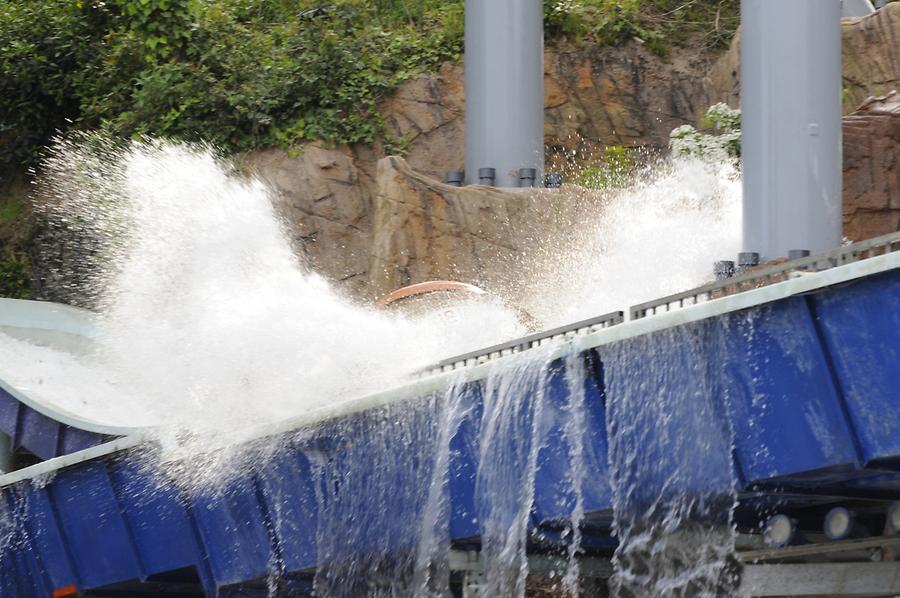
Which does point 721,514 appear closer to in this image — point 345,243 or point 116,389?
point 116,389

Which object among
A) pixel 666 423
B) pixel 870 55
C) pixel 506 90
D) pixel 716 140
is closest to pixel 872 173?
pixel 716 140

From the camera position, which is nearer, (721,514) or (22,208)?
(721,514)

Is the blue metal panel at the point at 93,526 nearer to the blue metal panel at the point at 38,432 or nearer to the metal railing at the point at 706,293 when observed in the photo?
the blue metal panel at the point at 38,432

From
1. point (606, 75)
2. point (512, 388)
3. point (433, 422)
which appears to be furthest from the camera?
point (606, 75)

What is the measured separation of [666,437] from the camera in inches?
233

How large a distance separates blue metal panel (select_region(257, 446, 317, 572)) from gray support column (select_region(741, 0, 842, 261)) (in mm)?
3308

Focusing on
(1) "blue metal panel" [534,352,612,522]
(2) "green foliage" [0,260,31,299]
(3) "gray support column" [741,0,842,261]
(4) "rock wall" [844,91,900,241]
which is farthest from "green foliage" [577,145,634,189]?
(1) "blue metal panel" [534,352,612,522]

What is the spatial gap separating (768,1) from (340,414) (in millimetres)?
4140

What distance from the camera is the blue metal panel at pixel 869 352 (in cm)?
512

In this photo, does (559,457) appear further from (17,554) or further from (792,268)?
(17,554)

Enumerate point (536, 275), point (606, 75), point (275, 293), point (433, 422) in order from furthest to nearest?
point (606, 75) < point (536, 275) < point (275, 293) < point (433, 422)

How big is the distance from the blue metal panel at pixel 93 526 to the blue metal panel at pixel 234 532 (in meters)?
0.66

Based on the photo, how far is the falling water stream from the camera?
607cm

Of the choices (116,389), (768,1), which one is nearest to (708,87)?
(768,1)
